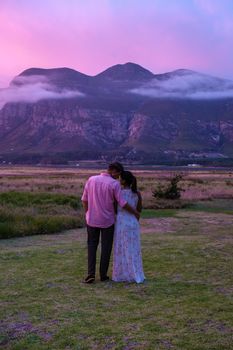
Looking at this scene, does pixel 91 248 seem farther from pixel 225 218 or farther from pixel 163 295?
pixel 225 218

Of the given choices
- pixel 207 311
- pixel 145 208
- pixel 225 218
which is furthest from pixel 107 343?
pixel 145 208

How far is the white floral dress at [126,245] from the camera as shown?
8969mm

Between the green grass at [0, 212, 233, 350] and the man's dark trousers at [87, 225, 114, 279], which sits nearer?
the green grass at [0, 212, 233, 350]

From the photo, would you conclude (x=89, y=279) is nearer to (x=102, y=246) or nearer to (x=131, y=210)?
(x=102, y=246)

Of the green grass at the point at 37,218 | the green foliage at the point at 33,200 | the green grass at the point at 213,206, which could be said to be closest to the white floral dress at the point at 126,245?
the green grass at the point at 37,218

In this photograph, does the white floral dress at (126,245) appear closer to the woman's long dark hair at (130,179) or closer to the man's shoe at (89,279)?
the woman's long dark hair at (130,179)

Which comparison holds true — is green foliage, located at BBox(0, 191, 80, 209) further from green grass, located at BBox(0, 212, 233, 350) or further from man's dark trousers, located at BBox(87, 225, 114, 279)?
man's dark trousers, located at BBox(87, 225, 114, 279)

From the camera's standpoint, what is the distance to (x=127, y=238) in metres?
9.03

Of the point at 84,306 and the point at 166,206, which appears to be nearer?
the point at 84,306

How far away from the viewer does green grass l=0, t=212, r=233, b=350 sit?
5980 mm

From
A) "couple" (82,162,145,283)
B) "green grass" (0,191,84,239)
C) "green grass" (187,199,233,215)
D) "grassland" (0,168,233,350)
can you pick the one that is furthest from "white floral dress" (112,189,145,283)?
"green grass" (187,199,233,215)

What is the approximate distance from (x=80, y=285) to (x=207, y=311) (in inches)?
98.2

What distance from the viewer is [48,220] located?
1877cm

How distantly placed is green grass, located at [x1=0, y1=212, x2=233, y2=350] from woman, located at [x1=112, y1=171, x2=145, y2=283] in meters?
0.26
